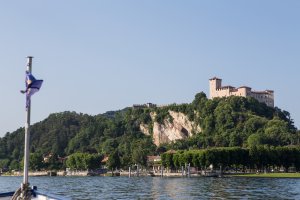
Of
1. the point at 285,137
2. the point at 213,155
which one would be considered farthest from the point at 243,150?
the point at 285,137

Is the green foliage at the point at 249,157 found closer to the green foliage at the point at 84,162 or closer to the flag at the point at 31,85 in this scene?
the green foliage at the point at 84,162

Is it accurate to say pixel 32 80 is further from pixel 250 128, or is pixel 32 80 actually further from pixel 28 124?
pixel 250 128

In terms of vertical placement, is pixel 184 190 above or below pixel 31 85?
below

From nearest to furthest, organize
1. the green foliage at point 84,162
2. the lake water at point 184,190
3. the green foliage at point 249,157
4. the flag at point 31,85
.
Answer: the flag at point 31,85 → the lake water at point 184,190 → the green foliage at point 249,157 → the green foliage at point 84,162

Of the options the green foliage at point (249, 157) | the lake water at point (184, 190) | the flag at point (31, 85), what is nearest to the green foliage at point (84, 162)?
the green foliage at point (249, 157)

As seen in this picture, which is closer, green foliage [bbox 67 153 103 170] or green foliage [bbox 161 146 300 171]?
green foliage [bbox 161 146 300 171]

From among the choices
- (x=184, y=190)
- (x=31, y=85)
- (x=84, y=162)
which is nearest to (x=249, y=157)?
(x=84, y=162)

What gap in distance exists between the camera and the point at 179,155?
151m

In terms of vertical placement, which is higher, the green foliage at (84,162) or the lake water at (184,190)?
the green foliage at (84,162)

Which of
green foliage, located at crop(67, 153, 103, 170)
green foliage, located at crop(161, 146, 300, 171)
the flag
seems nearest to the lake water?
the flag

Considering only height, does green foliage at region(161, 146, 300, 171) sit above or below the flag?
below

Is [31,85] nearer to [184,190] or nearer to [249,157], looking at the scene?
[184,190]

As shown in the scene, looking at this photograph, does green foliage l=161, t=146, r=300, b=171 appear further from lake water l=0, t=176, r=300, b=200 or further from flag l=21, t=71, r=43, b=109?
flag l=21, t=71, r=43, b=109

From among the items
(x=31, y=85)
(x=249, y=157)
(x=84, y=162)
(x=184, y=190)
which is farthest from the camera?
(x=84, y=162)
